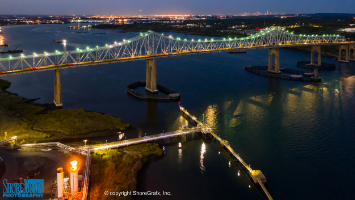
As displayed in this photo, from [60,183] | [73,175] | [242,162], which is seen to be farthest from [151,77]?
[60,183]

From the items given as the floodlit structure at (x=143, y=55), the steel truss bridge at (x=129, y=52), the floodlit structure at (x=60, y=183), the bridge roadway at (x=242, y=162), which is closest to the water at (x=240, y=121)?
the bridge roadway at (x=242, y=162)

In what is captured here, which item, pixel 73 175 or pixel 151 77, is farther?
pixel 151 77

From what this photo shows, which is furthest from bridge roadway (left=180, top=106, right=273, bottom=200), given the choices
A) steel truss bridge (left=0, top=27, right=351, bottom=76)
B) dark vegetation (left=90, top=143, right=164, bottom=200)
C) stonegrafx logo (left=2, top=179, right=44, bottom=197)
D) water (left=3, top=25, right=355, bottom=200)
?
steel truss bridge (left=0, top=27, right=351, bottom=76)

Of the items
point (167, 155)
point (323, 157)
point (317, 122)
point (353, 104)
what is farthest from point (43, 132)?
point (353, 104)

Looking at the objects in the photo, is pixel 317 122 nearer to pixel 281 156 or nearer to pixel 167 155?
pixel 281 156

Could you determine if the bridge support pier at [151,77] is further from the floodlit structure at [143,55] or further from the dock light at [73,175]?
the dock light at [73,175]

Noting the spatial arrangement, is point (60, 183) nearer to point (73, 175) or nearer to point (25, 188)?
point (73, 175)

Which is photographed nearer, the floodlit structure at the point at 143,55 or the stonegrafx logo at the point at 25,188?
the stonegrafx logo at the point at 25,188
